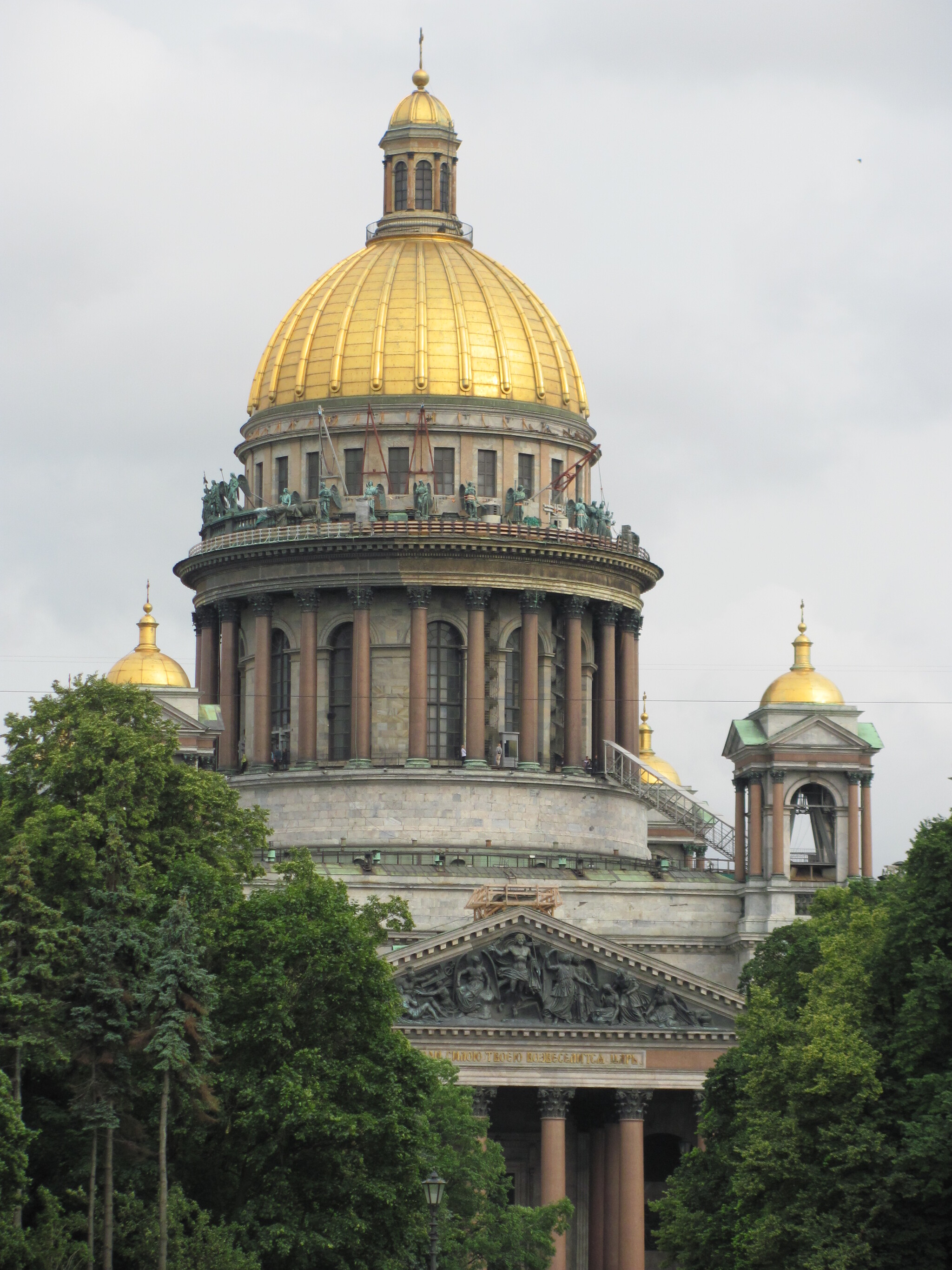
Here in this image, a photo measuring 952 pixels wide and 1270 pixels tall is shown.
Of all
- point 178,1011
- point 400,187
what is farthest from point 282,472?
point 178,1011

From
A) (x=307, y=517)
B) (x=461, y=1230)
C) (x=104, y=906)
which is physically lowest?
(x=461, y=1230)

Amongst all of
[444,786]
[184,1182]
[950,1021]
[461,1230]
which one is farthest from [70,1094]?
[444,786]

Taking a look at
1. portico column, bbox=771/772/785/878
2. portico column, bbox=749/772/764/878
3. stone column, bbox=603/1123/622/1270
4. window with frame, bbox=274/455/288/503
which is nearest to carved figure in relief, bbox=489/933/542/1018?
stone column, bbox=603/1123/622/1270

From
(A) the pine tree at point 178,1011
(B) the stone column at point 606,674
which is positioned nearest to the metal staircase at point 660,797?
(B) the stone column at point 606,674

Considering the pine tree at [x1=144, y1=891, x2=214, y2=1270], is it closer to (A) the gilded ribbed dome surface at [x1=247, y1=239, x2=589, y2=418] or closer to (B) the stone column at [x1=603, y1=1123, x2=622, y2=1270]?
(B) the stone column at [x1=603, y1=1123, x2=622, y2=1270]

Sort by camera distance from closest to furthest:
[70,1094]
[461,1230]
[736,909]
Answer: [70,1094], [461,1230], [736,909]

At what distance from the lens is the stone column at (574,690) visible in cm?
13538

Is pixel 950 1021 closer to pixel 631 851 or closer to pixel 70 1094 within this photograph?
pixel 70 1094

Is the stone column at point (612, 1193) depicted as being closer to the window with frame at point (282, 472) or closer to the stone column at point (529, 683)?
the stone column at point (529, 683)

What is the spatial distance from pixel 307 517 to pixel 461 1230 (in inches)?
1543

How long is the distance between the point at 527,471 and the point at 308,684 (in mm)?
11151

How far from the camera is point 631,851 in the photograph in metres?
Answer: 137

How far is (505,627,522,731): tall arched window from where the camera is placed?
135875mm

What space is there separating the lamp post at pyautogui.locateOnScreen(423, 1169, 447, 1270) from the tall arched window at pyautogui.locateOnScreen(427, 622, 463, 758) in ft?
158
